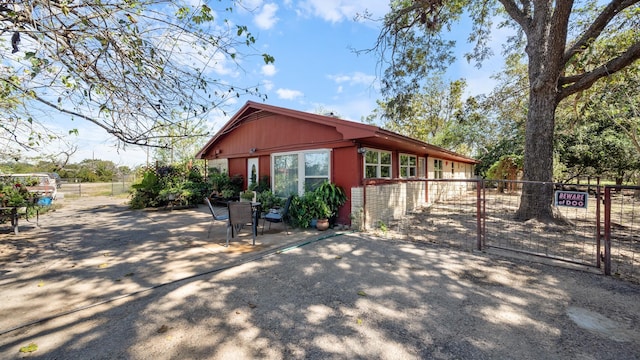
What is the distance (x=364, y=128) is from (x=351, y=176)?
1440mm

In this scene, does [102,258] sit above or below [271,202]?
below

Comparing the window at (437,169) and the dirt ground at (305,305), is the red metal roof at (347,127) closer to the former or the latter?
the dirt ground at (305,305)

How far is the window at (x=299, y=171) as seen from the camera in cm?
790

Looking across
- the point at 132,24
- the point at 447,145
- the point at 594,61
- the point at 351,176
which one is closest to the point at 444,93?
the point at 447,145

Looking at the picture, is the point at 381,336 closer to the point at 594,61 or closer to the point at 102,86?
the point at 102,86

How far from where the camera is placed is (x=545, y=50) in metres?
6.89

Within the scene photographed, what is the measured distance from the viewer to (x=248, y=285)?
3432 mm

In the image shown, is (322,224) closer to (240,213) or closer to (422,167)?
(240,213)

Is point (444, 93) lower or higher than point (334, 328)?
higher

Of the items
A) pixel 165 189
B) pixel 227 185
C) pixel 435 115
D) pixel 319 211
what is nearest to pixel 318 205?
pixel 319 211

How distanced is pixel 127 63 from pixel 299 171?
18.3 ft

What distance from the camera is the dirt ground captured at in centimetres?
220

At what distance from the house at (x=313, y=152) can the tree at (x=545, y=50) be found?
10.4ft

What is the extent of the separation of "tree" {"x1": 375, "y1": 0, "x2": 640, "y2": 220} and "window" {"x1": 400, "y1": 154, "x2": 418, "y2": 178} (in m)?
3.26
